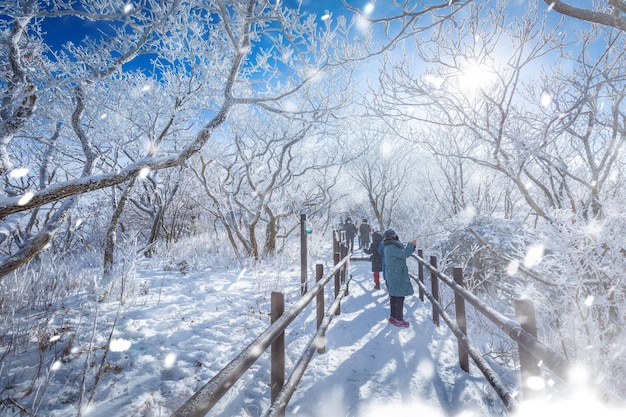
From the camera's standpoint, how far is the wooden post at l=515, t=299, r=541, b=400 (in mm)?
1807

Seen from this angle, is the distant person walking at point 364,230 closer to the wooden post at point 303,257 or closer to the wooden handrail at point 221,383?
the wooden post at point 303,257

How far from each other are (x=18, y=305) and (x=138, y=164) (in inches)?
126

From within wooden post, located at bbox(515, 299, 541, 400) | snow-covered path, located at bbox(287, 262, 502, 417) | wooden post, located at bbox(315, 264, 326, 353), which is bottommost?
snow-covered path, located at bbox(287, 262, 502, 417)

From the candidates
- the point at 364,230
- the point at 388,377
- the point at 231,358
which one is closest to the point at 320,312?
the point at 388,377

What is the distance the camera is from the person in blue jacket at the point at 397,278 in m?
4.62

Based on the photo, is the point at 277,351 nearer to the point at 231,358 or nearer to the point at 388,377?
the point at 388,377

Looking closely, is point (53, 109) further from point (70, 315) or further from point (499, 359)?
point (499, 359)

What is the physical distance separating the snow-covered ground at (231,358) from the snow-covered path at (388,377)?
1 cm

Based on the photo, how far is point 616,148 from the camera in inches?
201

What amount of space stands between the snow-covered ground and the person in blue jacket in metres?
0.28

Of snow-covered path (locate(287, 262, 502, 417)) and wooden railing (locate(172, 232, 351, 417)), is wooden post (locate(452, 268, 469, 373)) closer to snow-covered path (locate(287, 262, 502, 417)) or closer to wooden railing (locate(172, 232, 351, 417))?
snow-covered path (locate(287, 262, 502, 417))

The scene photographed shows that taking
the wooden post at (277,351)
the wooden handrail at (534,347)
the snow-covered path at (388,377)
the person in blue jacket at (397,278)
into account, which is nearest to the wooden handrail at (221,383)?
the wooden post at (277,351)

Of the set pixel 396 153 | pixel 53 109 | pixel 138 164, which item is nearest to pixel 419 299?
pixel 138 164

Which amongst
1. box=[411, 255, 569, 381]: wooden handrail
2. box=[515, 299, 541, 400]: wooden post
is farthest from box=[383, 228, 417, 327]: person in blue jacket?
box=[515, 299, 541, 400]: wooden post
